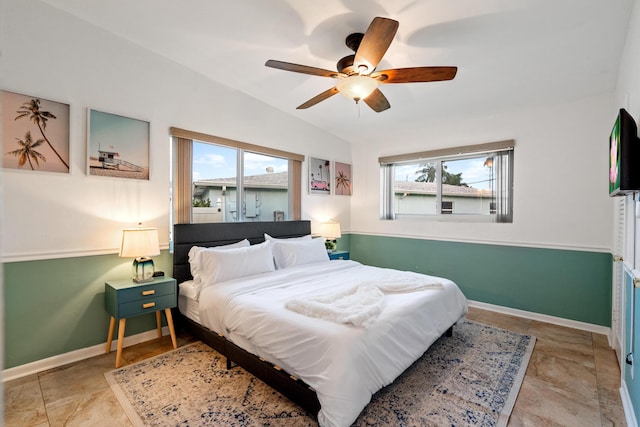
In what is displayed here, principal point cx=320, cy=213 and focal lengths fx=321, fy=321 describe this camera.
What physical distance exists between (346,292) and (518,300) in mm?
2524

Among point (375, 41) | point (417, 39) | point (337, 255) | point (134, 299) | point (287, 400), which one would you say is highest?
point (417, 39)

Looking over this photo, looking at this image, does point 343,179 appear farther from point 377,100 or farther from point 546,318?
point 546,318

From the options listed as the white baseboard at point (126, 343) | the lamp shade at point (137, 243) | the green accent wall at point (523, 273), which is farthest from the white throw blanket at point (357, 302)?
the white baseboard at point (126, 343)

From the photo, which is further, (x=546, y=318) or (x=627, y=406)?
(x=546, y=318)

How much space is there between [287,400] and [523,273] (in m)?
3.17

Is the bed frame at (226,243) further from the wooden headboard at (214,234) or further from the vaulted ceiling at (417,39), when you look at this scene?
the vaulted ceiling at (417,39)

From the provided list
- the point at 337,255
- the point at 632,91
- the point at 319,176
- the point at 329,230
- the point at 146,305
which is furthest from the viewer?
the point at 319,176

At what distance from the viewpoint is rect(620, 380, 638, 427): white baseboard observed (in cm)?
196

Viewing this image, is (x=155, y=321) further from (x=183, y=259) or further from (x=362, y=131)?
(x=362, y=131)

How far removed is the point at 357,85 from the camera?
8.25ft

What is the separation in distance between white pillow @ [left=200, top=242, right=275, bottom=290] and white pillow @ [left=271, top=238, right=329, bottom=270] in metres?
0.31

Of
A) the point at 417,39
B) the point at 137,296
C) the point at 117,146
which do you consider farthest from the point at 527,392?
the point at 117,146

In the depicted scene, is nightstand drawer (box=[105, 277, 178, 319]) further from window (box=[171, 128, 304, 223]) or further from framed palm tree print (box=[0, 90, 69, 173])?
framed palm tree print (box=[0, 90, 69, 173])

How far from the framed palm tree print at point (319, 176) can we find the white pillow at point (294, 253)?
1169mm
